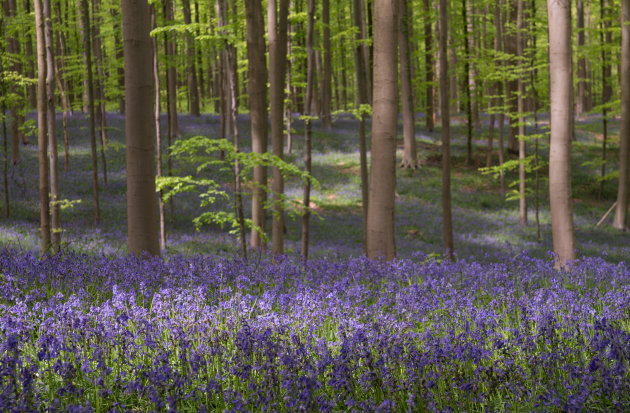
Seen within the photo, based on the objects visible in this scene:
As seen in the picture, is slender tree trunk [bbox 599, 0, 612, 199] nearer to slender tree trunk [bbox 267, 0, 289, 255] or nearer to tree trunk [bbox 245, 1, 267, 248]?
slender tree trunk [bbox 267, 0, 289, 255]

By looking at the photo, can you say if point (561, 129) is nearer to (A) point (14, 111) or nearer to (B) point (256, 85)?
(B) point (256, 85)

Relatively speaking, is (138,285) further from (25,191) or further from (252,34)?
(25,191)

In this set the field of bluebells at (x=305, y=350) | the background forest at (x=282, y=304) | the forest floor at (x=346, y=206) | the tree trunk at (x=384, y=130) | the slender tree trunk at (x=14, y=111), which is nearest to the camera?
the field of bluebells at (x=305, y=350)

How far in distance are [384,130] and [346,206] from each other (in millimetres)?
15097

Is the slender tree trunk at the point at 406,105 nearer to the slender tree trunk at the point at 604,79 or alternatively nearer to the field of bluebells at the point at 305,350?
the slender tree trunk at the point at 604,79

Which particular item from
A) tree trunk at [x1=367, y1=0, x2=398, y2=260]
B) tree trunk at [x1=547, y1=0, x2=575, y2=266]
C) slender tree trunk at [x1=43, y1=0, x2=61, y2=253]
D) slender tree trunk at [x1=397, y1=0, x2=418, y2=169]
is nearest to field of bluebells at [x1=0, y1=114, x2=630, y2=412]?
tree trunk at [x1=367, y1=0, x2=398, y2=260]

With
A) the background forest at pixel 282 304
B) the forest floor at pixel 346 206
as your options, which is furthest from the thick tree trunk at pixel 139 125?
the forest floor at pixel 346 206

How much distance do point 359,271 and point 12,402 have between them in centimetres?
462

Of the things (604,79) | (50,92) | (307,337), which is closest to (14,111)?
(50,92)

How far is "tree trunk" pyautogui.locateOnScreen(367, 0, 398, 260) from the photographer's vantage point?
8.82m

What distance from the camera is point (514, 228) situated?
21594mm

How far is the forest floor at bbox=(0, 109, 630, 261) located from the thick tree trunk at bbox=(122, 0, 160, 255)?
3.07 m

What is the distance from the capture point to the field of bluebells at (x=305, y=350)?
2986 mm

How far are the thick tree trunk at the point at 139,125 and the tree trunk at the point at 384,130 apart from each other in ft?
12.7
